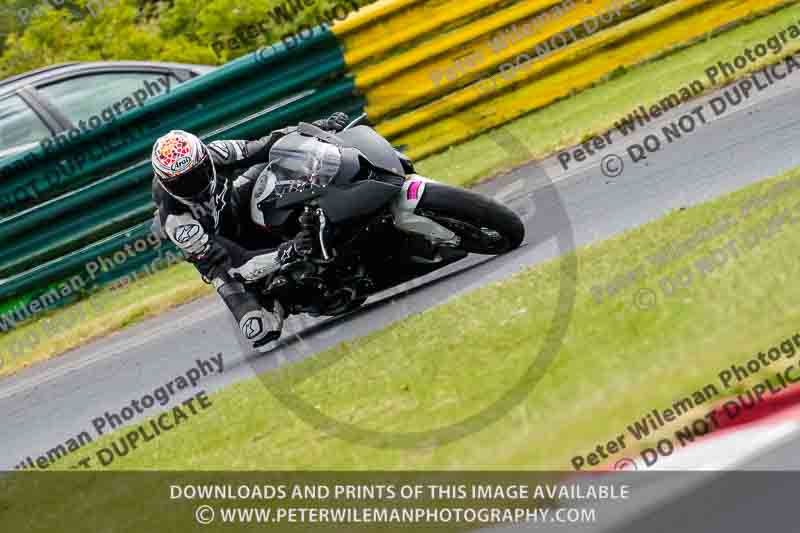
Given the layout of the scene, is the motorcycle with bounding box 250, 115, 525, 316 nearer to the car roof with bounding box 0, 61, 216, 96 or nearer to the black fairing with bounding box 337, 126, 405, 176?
the black fairing with bounding box 337, 126, 405, 176

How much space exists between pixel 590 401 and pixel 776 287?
128 cm

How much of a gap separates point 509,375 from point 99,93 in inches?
244

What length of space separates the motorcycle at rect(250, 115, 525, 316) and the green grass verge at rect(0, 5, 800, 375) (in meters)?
3.22

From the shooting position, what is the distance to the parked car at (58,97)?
1042 centimetres

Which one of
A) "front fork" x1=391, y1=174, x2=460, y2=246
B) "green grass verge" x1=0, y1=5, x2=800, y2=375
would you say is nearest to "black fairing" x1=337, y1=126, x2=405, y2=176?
"front fork" x1=391, y1=174, x2=460, y2=246

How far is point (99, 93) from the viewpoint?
10.5 meters

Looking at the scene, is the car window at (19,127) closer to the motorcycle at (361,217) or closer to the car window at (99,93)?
the car window at (99,93)

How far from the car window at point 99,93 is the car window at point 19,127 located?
232 millimetres

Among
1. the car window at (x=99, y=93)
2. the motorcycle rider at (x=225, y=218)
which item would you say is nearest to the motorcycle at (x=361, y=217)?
the motorcycle rider at (x=225, y=218)

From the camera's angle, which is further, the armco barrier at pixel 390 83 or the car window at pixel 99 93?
the armco barrier at pixel 390 83

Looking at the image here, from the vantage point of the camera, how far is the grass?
5055 mm

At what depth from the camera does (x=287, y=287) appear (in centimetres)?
703

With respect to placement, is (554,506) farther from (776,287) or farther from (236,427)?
(236,427)

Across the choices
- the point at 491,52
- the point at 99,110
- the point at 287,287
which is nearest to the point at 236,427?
the point at 287,287
